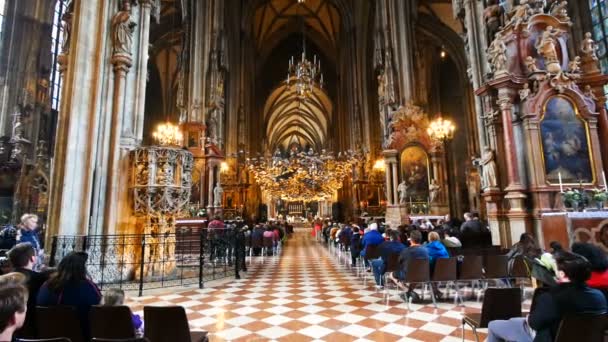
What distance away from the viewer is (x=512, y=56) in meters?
7.65

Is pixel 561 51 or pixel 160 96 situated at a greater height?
pixel 160 96

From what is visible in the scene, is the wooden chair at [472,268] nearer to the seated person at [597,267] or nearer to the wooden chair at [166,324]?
the seated person at [597,267]

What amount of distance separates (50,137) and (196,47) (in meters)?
7.89

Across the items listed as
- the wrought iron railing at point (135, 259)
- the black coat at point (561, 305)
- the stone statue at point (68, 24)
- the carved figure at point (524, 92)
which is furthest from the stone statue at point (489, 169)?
the stone statue at point (68, 24)

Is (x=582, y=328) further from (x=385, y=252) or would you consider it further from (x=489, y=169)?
(x=489, y=169)

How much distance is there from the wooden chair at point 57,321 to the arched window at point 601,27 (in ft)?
53.2

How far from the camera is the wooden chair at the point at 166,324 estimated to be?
2223 mm

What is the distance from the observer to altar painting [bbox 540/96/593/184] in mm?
6961

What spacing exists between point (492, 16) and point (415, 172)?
737 centimetres

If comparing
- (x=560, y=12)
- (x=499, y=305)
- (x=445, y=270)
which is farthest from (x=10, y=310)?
(x=560, y=12)

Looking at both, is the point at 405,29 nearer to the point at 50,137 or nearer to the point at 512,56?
the point at 512,56

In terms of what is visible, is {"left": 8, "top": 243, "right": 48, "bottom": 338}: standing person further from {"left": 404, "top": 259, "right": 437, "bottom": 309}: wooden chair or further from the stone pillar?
the stone pillar

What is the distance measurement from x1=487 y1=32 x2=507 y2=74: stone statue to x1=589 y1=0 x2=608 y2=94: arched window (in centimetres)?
744

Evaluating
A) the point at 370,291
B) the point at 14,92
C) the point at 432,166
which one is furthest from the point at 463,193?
the point at 14,92
